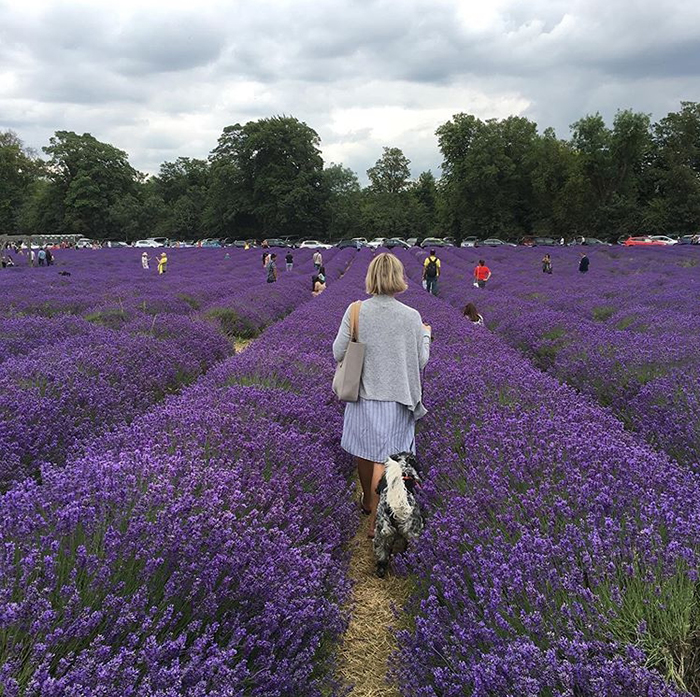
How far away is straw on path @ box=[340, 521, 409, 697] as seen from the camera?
7.84 feet

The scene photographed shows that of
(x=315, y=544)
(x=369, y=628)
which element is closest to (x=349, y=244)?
(x=369, y=628)

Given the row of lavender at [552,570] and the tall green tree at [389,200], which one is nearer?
the row of lavender at [552,570]

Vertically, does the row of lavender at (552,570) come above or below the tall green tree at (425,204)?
below

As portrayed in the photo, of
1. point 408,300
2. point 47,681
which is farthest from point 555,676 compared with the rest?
point 408,300

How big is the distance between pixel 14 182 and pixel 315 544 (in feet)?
292

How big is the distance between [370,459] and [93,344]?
4080 millimetres

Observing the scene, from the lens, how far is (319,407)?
4.05 m

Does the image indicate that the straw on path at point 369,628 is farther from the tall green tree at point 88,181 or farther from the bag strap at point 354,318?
the tall green tree at point 88,181

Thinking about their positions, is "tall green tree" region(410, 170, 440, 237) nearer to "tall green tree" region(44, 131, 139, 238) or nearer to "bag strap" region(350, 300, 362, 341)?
"tall green tree" region(44, 131, 139, 238)

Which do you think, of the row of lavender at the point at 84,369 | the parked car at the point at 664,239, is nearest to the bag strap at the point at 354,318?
the row of lavender at the point at 84,369

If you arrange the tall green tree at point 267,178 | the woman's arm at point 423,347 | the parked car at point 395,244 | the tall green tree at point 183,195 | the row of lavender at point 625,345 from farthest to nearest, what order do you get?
the tall green tree at point 183,195
the tall green tree at point 267,178
the parked car at point 395,244
the row of lavender at point 625,345
the woman's arm at point 423,347

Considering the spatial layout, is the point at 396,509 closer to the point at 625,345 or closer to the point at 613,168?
the point at 625,345

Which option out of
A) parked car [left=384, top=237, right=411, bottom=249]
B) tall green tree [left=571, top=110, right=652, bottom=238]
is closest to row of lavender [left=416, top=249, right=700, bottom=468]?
parked car [left=384, top=237, right=411, bottom=249]

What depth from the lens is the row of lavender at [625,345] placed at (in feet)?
13.6
